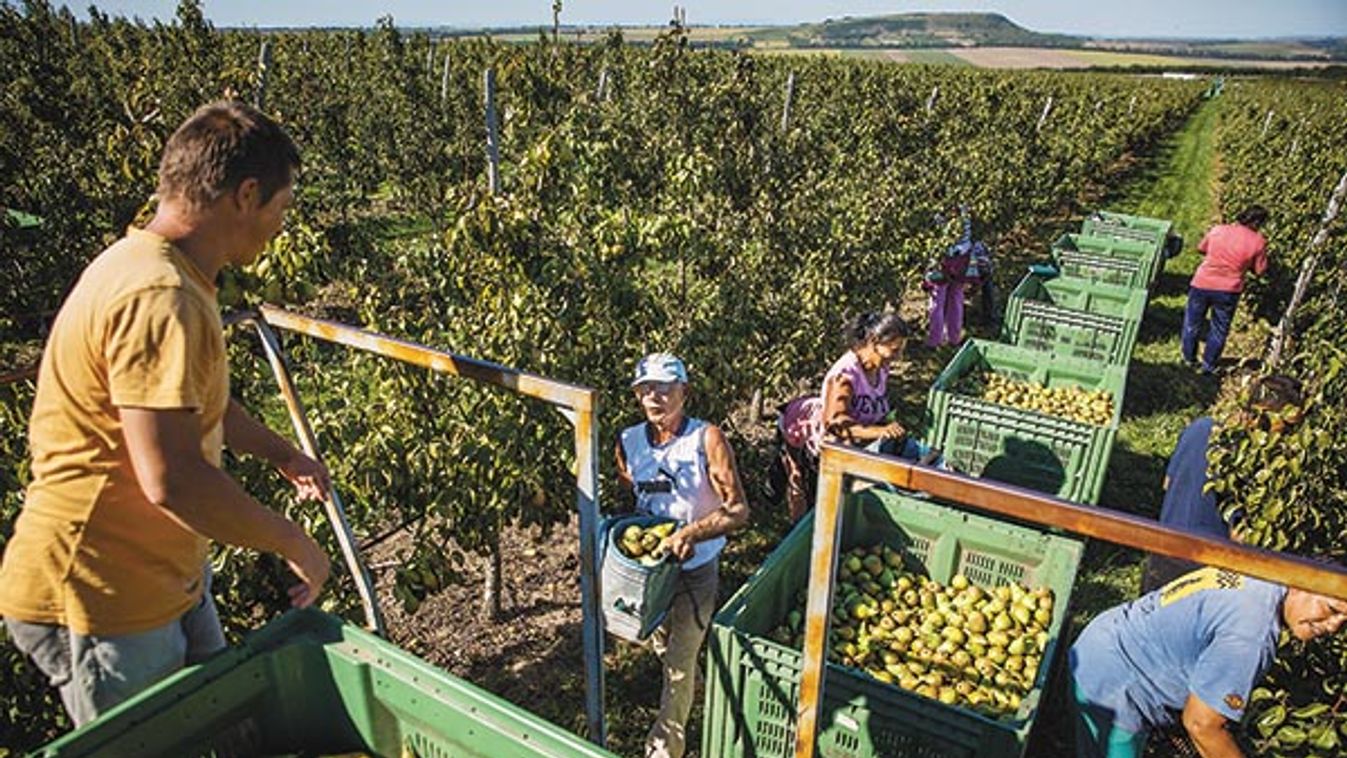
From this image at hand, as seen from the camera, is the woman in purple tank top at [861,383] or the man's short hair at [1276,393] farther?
the woman in purple tank top at [861,383]

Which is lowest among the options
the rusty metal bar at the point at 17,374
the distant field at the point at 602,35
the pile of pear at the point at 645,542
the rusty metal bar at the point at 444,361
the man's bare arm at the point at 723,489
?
the pile of pear at the point at 645,542

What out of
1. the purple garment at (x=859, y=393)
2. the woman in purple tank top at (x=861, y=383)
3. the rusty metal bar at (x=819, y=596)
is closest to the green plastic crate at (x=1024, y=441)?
the purple garment at (x=859, y=393)

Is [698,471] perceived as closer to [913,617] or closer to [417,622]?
[913,617]

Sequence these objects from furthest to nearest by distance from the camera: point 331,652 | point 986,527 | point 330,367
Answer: point 986,527, point 330,367, point 331,652

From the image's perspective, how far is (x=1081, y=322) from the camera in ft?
26.3

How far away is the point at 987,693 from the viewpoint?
3703 millimetres

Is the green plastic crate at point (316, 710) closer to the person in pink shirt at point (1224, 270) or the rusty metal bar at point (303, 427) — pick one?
the rusty metal bar at point (303, 427)

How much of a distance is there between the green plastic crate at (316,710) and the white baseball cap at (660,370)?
5.47ft

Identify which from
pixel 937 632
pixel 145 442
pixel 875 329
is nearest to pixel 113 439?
pixel 145 442

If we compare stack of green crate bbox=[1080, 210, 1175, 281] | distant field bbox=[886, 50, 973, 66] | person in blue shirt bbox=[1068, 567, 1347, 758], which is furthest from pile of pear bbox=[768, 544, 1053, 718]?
distant field bbox=[886, 50, 973, 66]

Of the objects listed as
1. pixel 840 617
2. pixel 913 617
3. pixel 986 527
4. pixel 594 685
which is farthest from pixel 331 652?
pixel 986 527

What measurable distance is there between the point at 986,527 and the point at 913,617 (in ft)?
2.07

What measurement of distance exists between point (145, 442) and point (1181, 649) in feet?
11.1

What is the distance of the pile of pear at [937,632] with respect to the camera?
380cm
